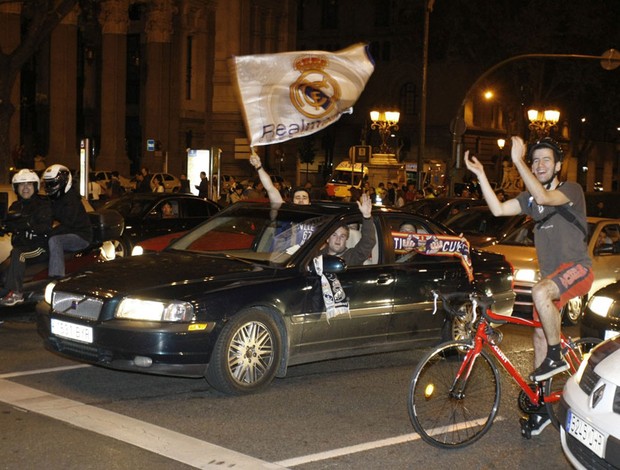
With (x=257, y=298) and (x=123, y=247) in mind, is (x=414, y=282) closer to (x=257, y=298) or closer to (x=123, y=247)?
(x=257, y=298)

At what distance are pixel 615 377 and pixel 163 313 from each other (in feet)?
11.5

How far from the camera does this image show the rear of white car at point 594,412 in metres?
4.90

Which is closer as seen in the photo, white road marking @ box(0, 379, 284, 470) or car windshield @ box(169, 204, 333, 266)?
white road marking @ box(0, 379, 284, 470)

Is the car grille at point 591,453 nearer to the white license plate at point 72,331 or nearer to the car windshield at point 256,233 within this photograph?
the car windshield at point 256,233

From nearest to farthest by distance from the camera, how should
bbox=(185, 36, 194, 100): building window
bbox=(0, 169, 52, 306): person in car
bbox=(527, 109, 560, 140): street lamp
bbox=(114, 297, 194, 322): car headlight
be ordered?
1. bbox=(114, 297, 194, 322): car headlight
2. bbox=(0, 169, 52, 306): person in car
3. bbox=(527, 109, 560, 140): street lamp
4. bbox=(185, 36, 194, 100): building window

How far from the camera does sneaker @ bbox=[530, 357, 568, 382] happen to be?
6328 millimetres

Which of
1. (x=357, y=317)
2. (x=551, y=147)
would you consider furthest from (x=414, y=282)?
(x=551, y=147)

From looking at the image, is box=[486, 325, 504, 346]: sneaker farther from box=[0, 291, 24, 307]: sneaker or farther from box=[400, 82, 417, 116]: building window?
box=[400, 82, 417, 116]: building window

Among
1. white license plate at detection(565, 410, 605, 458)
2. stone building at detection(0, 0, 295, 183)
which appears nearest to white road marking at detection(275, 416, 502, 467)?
white license plate at detection(565, 410, 605, 458)

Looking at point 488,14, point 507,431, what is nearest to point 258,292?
point 507,431

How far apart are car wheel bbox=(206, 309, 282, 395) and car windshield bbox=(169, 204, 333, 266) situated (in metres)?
0.77

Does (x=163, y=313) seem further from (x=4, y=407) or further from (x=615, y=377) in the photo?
(x=615, y=377)

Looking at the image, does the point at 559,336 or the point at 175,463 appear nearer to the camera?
the point at 175,463

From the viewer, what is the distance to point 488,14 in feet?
147
